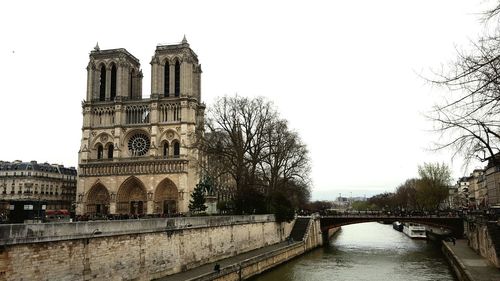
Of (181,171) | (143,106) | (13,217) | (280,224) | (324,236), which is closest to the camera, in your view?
(13,217)

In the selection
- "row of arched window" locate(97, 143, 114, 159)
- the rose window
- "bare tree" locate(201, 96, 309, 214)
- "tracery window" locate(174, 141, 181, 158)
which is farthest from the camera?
"row of arched window" locate(97, 143, 114, 159)

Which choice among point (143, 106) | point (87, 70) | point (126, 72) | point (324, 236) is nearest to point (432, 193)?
point (324, 236)

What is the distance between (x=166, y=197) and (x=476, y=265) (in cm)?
4095

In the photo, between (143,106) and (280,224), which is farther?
(143,106)

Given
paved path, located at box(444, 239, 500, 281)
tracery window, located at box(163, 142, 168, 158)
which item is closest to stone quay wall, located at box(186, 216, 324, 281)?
paved path, located at box(444, 239, 500, 281)

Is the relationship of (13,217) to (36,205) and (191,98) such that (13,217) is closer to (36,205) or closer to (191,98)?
(36,205)

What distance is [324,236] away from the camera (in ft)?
155

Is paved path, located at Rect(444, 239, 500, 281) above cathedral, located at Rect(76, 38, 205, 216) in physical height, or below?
below

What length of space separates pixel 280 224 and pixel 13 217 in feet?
85.7

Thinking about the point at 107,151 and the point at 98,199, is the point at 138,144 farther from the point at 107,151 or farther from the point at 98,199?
the point at 98,199

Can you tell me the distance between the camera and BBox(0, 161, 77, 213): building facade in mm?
67750

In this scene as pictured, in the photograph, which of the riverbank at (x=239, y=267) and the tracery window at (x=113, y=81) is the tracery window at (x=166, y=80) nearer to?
the tracery window at (x=113, y=81)

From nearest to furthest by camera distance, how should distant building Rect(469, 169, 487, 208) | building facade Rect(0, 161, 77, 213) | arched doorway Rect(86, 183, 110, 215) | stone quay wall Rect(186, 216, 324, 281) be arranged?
stone quay wall Rect(186, 216, 324, 281)
arched doorway Rect(86, 183, 110, 215)
building facade Rect(0, 161, 77, 213)
distant building Rect(469, 169, 487, 208)

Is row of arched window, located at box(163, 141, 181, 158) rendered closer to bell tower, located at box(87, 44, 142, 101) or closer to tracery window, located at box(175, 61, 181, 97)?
tracery window, located at box(175, 61, 181, 97)
